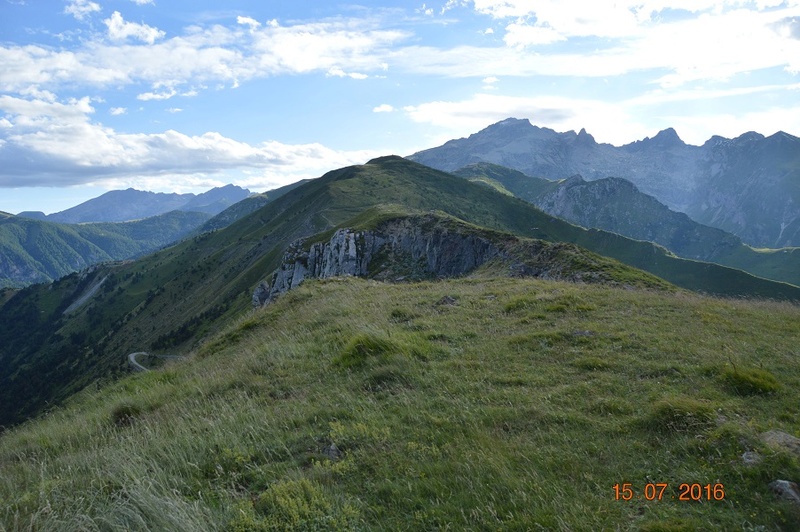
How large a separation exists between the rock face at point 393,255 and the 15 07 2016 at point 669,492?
136ft

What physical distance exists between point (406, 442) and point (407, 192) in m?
189

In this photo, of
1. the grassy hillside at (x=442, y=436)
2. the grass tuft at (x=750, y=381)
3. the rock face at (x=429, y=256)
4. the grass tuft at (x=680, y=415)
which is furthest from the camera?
the rock face at (x=429, y=256)

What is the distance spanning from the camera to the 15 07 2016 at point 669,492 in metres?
5.59

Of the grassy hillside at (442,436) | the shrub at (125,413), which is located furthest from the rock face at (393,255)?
the shrub at (125,413)

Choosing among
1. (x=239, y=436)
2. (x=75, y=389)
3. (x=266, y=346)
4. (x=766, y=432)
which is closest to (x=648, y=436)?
(x=766, y=432)

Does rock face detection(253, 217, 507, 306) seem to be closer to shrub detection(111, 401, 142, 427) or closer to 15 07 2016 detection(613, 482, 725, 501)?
shrub detection(111, 401, 142, 427)

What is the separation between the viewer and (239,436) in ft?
26.2

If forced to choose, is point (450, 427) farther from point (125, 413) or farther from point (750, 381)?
point (125, 413)

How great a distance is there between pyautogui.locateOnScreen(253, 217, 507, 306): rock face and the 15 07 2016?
4159 cm

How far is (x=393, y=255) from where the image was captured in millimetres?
72062

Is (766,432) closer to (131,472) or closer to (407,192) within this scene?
(131,472)

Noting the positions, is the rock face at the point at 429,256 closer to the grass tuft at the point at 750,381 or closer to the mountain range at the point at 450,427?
the mountain range at the point at 450,427

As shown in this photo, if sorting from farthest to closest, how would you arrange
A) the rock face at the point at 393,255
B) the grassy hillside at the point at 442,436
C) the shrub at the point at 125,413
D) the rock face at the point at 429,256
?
the rock face at the point at 393,255 → the rock face at the point at 429,256 → the shrub at the point at 125,413 → the grassy hillside at the point at 442,436

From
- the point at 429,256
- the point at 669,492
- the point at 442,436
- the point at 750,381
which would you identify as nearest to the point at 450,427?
the point at 442,436
